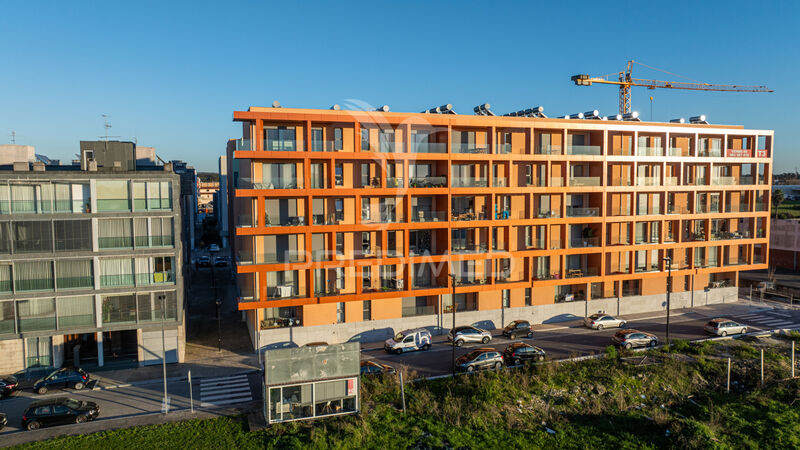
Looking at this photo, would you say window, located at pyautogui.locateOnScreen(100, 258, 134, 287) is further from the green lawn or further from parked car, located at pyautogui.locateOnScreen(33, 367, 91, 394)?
the green lawn

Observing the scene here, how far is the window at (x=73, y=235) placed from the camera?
30.2 meters

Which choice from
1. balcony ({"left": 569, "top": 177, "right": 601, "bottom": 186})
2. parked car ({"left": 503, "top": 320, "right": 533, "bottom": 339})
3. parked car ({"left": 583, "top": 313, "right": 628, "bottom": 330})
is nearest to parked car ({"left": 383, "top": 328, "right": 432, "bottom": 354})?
parked car ({"left": 503, "top": 320, "right": 533, "bottom": 339})

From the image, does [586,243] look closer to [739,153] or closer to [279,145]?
[739,153]

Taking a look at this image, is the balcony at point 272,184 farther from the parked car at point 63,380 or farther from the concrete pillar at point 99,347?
the parked car at point 63,380

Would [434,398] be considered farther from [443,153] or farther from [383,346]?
[443,153]

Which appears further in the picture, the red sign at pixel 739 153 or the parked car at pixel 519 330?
the red sign at pixel 739 153

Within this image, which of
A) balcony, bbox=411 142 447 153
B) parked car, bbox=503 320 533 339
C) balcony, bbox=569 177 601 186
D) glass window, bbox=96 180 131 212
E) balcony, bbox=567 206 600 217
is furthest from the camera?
balcony, bbox=567 206 600 217

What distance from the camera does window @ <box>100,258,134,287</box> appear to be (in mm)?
31094

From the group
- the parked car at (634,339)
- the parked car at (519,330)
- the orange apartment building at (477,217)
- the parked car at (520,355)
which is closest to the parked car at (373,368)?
the orange apartment building at (477,217)

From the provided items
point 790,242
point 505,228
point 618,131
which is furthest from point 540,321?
point 790,242

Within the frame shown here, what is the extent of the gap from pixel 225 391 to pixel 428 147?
20.9 m

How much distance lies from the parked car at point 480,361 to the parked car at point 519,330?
6.14 meters

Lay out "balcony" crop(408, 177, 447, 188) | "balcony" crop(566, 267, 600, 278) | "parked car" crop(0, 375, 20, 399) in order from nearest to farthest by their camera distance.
Answer: "parked car" crop(0, 375, 20, 399) < "balcony" crop(408, 177, 447, 188) < "balcony" crop(566, 267, 600, 278)

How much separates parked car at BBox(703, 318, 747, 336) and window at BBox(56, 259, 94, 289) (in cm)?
4248
